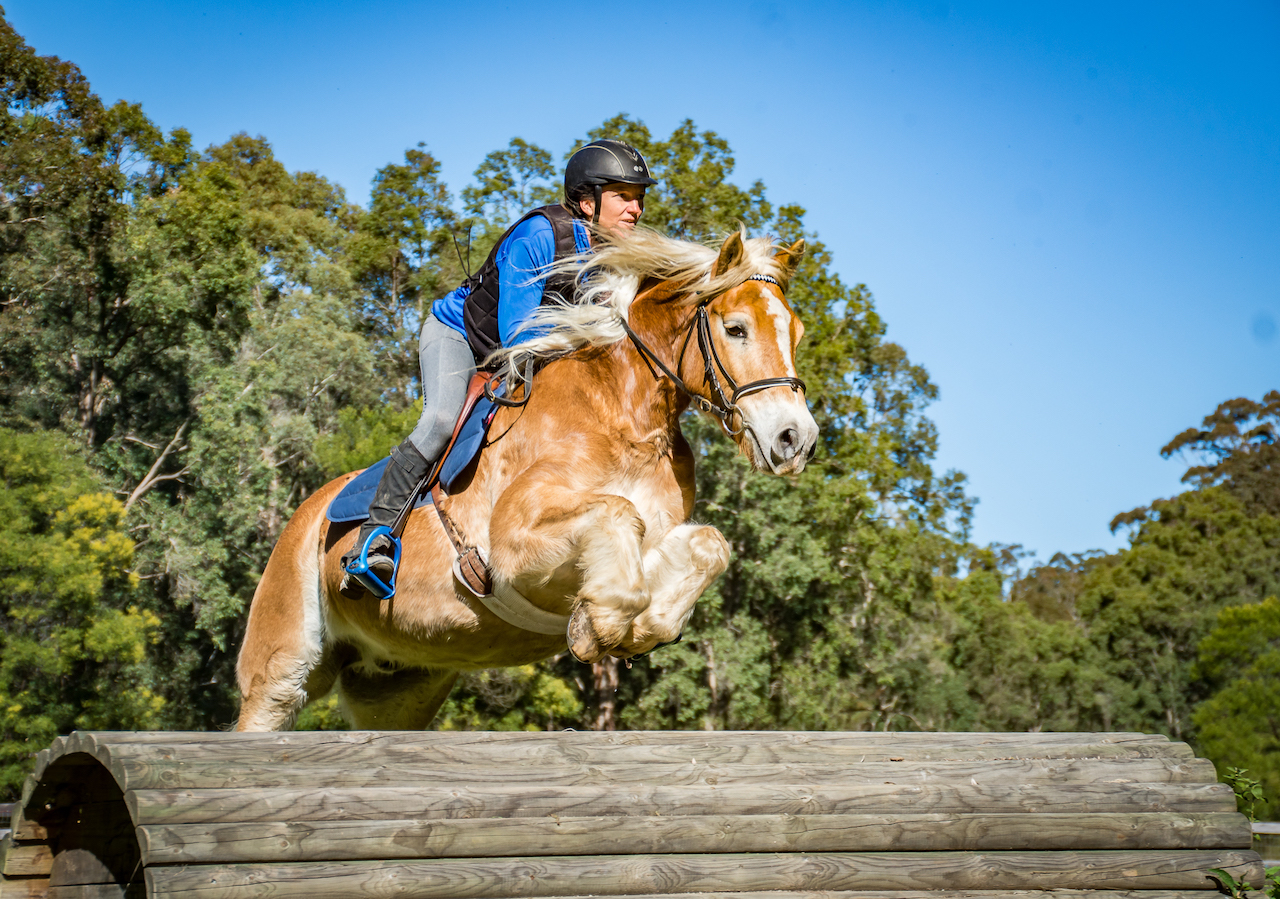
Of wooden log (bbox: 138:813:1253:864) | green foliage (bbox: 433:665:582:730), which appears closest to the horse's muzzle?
wooden log (bbox: 138:813:1253:864)

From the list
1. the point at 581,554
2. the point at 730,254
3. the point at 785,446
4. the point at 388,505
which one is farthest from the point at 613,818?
the point at 730,254

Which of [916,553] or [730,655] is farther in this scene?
[916,553]

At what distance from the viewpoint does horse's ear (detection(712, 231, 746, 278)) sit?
165 inches

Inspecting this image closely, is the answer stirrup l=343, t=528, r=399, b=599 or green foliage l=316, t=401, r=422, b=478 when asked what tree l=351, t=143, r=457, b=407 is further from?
stirrup l=343, t=528, r=399, b=599

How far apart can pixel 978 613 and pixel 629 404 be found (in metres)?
37.3

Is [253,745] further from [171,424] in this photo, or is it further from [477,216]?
[171,424]

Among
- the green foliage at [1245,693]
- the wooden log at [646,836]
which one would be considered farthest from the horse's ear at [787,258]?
the green foliage at [1245,693]

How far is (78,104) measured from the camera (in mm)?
27812

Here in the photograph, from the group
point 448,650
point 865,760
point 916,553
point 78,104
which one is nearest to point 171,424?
point 78,104

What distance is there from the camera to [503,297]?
179 inches

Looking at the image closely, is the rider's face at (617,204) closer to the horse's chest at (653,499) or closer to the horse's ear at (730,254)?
the horse's ear at (730,254)

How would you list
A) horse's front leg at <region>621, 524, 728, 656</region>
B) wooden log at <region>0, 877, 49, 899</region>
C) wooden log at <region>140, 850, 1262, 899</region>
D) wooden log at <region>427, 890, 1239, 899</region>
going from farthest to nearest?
horse's front leg at <region>621, 524, 728, 656</region> → wooden log at <region>0, 877, 49, 899</region> → wooden log at <region>427, 890, 1239, 899</region> → wooden log at <region>140, 850, 1262, 899</region>

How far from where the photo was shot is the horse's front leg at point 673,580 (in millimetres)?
3826

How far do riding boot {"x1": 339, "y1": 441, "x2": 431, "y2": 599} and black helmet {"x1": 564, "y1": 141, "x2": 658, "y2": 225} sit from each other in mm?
1345
